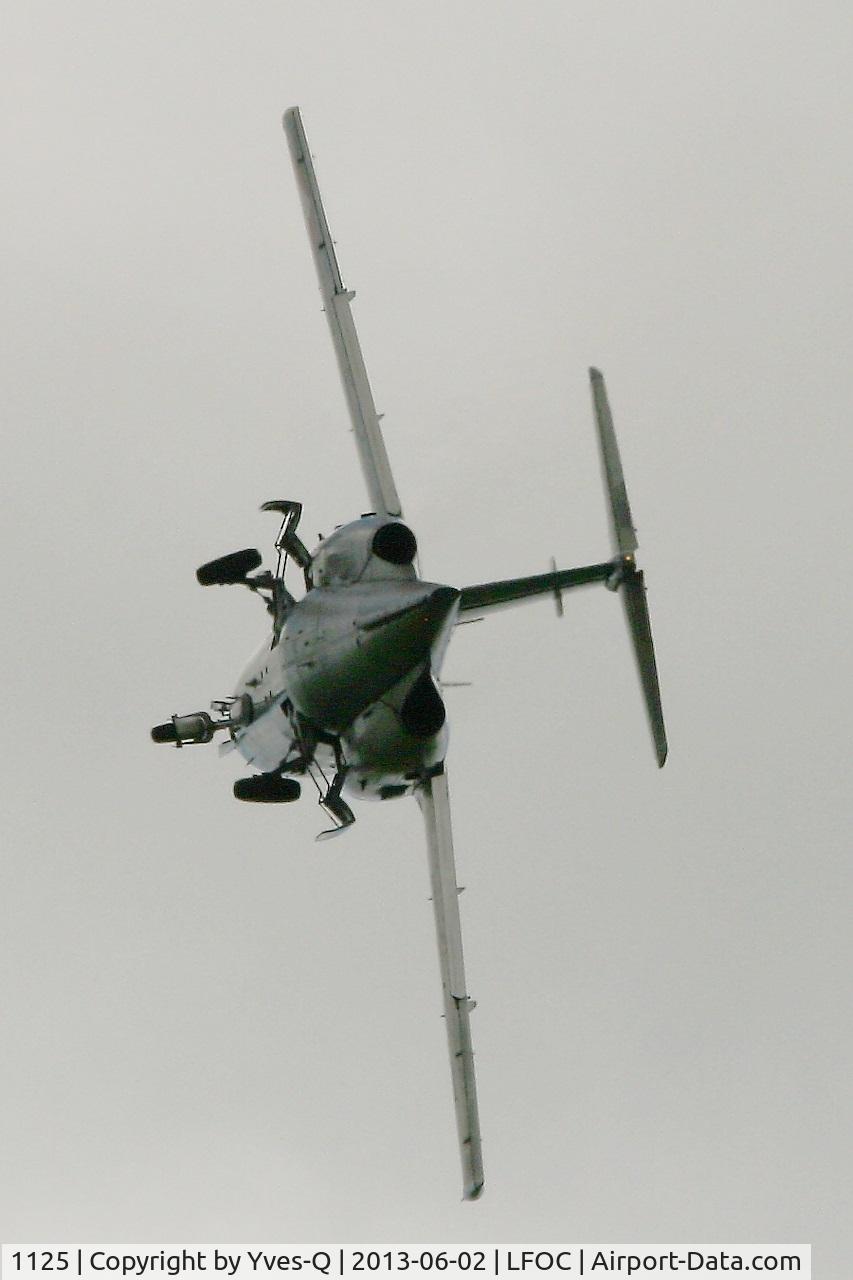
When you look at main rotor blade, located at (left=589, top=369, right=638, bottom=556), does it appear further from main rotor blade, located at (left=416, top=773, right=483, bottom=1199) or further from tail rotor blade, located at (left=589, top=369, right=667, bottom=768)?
main rotor blade, located at (left=416, top=773, right=483, bottom=1199)

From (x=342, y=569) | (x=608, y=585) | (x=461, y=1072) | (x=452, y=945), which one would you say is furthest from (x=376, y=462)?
(x=461, y=1072)

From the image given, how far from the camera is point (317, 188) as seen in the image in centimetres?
4141

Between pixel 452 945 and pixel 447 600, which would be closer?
pixel 447 600

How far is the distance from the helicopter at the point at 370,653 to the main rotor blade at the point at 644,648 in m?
0.03

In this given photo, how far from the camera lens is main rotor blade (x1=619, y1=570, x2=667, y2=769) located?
39.6 m

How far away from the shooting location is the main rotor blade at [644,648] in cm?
3959

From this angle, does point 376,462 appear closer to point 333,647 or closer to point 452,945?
point 333,647

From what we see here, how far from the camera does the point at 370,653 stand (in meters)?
34.5

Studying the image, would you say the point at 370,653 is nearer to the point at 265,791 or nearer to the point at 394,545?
the point at 394,545

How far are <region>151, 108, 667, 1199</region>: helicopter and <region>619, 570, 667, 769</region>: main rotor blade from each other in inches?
1.3

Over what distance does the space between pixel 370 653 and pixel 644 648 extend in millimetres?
8109

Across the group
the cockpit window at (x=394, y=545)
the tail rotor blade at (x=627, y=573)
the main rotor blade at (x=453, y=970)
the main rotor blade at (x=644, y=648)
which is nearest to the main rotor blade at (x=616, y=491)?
the tail rotor blade at (x=627, y=573)

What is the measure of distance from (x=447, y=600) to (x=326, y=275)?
→ 36.6 feet

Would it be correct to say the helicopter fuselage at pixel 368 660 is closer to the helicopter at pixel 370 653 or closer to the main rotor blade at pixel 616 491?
the helicopter at pixel 370 653
